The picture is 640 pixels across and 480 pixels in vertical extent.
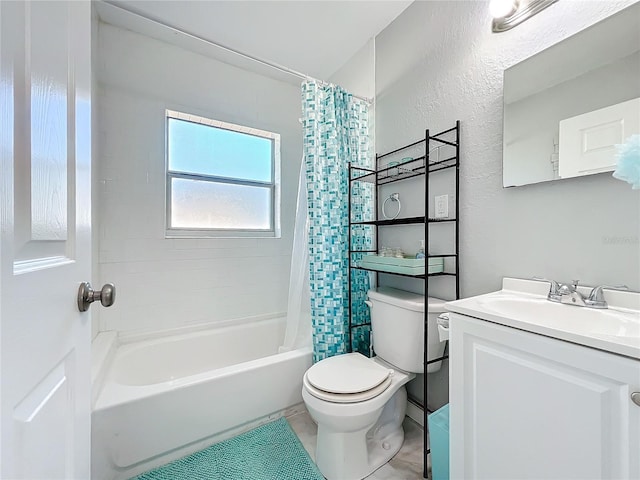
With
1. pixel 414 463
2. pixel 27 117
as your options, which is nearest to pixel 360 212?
pixel 414 463

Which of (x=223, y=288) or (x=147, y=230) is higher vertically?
(x=147, y=230)

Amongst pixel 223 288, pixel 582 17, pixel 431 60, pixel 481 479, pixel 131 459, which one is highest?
pixel 431 60

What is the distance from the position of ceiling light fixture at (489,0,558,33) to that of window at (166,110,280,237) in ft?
5.44

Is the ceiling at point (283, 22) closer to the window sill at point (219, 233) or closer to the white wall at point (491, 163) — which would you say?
the white wall at point (491, 163)

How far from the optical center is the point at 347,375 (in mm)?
1340

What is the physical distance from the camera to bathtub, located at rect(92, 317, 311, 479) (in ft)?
3.91

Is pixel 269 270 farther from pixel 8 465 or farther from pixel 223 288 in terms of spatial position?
pixel 8 465

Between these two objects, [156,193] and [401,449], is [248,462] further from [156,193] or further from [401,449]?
[156,193]

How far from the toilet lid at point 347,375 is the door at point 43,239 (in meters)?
0.85

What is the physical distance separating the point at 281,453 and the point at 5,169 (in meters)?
1.57

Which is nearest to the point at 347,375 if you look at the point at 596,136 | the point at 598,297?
the point at 598,297

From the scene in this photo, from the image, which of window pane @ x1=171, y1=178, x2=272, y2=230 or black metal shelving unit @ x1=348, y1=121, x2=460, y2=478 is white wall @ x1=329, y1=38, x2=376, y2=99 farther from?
window pane @ x1=171, y1=178, x2=272, y2=230

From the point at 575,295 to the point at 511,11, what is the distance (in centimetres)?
119

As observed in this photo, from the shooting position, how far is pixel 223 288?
219 cm
